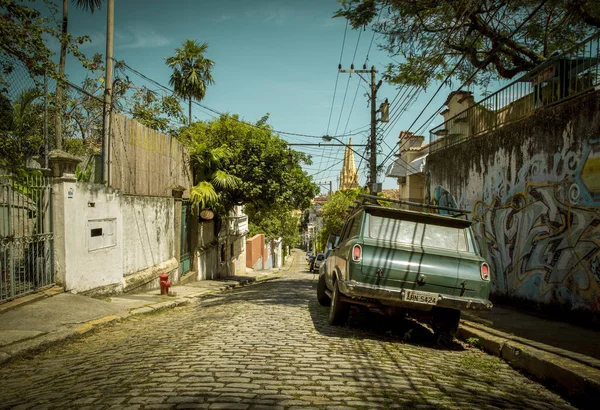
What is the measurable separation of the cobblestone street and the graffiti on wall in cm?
260

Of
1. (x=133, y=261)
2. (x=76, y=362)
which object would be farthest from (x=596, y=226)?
(x=133, y=261)

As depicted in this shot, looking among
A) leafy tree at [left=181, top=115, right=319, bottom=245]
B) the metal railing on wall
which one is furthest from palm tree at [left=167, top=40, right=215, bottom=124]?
the metal railing on wall

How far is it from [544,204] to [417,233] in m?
3.59

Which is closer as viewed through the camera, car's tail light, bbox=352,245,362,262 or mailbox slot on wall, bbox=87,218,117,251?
car's tail light, bbox=352,245,362,262

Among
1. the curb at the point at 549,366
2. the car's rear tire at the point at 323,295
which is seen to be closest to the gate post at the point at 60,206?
the car's rear tire at the point at 323,295

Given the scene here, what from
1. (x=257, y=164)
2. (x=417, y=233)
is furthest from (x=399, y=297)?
(x=257, y=164)

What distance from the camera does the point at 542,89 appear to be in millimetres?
9836

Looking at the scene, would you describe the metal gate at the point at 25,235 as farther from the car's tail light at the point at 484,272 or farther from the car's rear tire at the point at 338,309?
the car's tail light at the point at 484,272

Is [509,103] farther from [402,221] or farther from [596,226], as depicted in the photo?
[402,221]

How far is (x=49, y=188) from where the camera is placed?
9.20 m

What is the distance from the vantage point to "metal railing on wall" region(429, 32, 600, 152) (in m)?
8.36

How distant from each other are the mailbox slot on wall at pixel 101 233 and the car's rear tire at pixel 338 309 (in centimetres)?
594

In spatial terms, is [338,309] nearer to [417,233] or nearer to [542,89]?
[417,233]

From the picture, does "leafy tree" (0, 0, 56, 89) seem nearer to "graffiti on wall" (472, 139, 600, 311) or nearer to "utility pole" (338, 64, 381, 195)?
"graffiti on wall" (472, 139, 600, 311)
